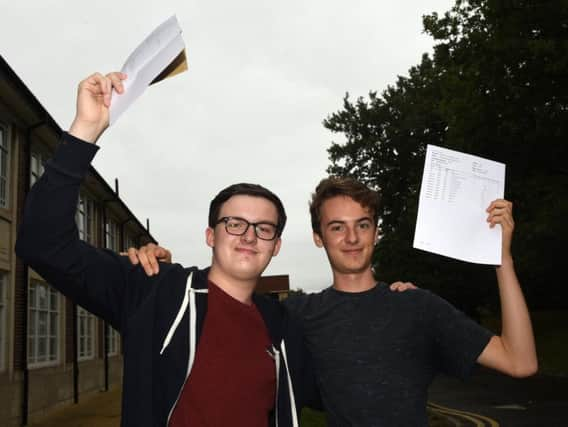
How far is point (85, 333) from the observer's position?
22562 mm

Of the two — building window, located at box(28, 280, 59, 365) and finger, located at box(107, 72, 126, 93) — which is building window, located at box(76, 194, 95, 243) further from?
finger, located at box(107, 72, 126, 93)

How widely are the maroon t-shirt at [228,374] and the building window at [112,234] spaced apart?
2490 centimetres

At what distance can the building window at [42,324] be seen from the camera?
16.2 metres

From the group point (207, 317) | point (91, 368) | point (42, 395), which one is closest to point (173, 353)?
point (207, 317)

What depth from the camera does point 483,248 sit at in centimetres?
315

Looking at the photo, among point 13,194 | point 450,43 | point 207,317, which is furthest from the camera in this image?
point 450,43

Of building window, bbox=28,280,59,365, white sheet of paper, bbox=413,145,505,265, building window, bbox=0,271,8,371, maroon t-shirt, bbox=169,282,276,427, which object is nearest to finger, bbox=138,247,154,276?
maroon t-shirt, bbox=169,282,276,427

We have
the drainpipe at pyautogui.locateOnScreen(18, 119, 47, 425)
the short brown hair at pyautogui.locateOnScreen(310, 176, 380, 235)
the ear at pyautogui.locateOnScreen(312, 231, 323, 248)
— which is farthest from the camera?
the drainpipe at pyautogui.locateOnScreen(18, 119, 47, 425)

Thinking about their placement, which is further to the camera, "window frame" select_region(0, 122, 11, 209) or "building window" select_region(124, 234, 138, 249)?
"building window" select_region(124, 234, 138, 249)

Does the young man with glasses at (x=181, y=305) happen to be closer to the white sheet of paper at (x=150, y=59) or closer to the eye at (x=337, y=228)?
the white sheet of paper at (x=150, y=59)

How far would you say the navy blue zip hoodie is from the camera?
2.41m

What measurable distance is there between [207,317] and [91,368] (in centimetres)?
2140

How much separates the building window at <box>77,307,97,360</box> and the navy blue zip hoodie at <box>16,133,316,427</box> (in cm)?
2015

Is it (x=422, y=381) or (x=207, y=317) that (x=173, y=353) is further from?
(x=422, y=381)
